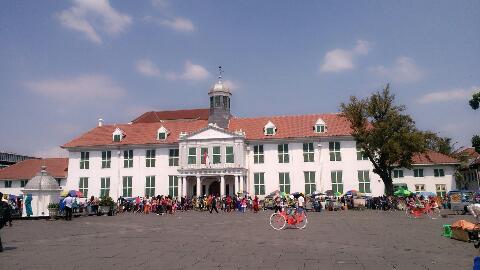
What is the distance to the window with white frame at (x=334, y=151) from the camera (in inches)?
1821

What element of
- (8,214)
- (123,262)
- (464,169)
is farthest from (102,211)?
(464,169)

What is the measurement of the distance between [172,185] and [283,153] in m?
13.5

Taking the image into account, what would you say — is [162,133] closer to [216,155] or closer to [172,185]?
[172,185]

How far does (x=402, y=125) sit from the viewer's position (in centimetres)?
4019

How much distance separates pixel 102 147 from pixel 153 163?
696cm

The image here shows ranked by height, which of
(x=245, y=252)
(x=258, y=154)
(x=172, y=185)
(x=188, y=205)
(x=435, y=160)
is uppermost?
(x=258, y=154)

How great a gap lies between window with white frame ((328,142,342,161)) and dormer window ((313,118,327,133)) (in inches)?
73.2

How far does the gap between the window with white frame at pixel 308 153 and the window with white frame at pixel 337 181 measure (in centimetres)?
278

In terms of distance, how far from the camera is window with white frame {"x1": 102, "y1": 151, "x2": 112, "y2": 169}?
51219 millimetres

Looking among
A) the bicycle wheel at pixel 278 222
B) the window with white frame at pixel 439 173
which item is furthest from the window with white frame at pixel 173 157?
the bicycle wheel at pixel 278 222

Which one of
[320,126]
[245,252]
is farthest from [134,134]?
[245,252]

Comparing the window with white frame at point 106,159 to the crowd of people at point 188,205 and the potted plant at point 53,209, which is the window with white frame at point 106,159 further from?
the potted plant at point 53,209

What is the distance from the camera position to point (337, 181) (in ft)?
151

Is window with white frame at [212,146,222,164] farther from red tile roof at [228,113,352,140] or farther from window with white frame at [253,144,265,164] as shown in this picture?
window with white frame at [253,144,265,164]
